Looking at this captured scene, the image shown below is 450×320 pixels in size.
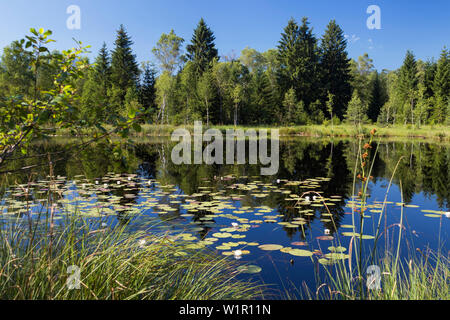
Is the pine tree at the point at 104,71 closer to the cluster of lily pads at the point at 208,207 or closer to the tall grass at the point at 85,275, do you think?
the cluster of lily pads at the point at 208,207

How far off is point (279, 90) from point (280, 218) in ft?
123

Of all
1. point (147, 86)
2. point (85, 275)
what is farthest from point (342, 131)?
point (85, 275)

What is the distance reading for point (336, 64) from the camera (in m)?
43.5

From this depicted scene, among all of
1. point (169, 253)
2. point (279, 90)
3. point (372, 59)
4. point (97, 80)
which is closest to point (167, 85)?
point (97, 80)

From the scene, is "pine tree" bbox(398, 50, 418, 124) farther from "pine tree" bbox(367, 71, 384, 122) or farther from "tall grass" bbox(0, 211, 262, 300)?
"tall grass" bbox(0, 211, 262, 300)

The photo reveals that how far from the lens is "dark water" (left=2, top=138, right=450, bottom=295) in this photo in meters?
3.19

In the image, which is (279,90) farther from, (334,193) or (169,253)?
(169,253)

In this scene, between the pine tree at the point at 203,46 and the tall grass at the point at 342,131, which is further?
the pine tree at the point at 203,46

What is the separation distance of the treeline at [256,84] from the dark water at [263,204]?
23171 millimetres

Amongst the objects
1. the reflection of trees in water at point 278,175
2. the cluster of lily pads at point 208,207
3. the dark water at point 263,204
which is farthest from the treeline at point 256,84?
the cluster of lily pads at point 208,207

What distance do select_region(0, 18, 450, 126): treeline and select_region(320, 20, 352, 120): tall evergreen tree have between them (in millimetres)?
140

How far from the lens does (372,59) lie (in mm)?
54719

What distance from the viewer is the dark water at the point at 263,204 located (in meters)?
3.19

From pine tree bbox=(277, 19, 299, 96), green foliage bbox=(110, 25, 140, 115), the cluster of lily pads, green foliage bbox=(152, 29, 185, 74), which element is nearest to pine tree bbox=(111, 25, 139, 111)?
green foliage bbox=(110, 25, 140, 115)
